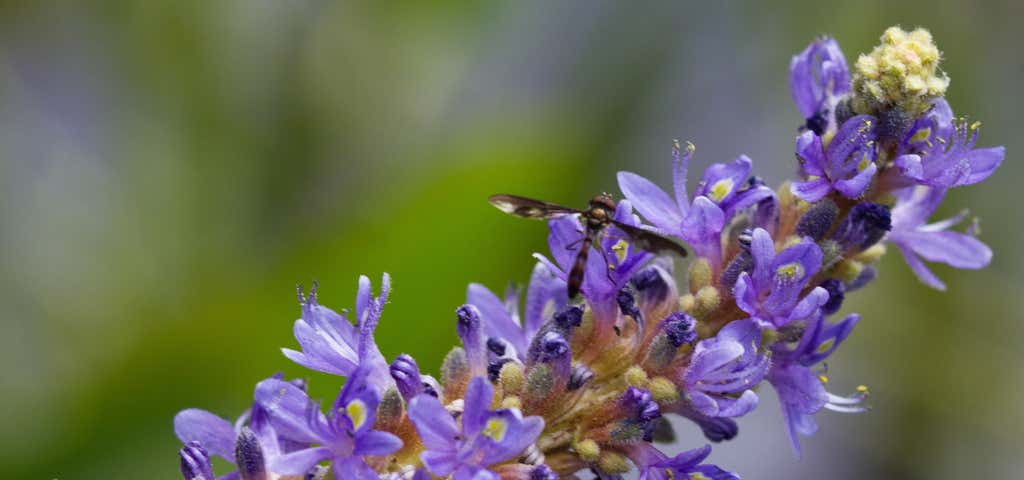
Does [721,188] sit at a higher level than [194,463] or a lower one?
higher

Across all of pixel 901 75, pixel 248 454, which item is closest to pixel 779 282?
pixel 901 75

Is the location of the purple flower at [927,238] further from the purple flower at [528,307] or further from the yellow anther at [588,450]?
the yellow anther at [588,450]

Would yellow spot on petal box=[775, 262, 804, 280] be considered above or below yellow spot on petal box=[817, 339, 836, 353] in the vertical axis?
above

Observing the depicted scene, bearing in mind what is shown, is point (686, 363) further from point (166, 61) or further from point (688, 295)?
point (166, 61)

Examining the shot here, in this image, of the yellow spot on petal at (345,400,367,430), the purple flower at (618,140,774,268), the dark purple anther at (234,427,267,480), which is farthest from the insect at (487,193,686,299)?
the dark purple anther at (234,427,267,480)

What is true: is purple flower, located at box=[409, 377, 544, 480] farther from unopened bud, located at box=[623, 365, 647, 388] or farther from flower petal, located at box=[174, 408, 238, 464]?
flower petal, located at box=[174, 408, 238, 464]

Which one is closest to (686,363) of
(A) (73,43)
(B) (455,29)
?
(B) (455,29)

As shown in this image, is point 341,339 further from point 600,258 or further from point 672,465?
point 672,465
